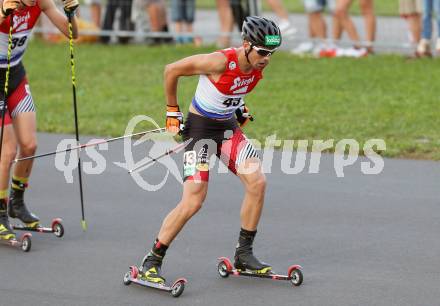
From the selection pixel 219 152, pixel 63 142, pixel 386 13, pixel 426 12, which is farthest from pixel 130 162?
pixel 386 13

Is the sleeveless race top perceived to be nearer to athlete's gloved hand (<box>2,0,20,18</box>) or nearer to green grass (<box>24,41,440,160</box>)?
athlete's gloved hand (<box>2,0,20,18</box>)

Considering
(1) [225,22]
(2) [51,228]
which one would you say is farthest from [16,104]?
(1) [225,22]

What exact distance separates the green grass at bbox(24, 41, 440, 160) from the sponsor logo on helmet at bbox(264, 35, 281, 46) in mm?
4814

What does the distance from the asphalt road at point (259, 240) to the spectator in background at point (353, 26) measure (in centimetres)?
516

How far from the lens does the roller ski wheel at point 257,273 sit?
761cm

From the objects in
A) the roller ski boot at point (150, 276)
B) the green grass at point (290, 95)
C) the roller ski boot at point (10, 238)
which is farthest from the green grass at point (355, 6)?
the roller ski boot at point (150, 276)

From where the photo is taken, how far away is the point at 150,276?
7.60 metres

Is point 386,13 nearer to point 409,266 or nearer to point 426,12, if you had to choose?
point 426,12

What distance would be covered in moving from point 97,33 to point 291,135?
23.9ft

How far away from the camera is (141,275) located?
764 cm

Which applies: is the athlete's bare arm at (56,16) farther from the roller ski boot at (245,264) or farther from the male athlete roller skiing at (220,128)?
the roller ski boot at (245,264)

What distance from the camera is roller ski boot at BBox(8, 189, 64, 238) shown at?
9.09 meters

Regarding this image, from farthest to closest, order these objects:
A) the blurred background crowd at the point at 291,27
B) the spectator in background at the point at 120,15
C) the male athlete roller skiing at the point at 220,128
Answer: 1. the spectator in background at the point at 120,15
2. the blurred background crowd at the point at 291,27
3. the male athlete roller skiing at the point at 220,128

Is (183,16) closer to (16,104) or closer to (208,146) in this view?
(16,104)
